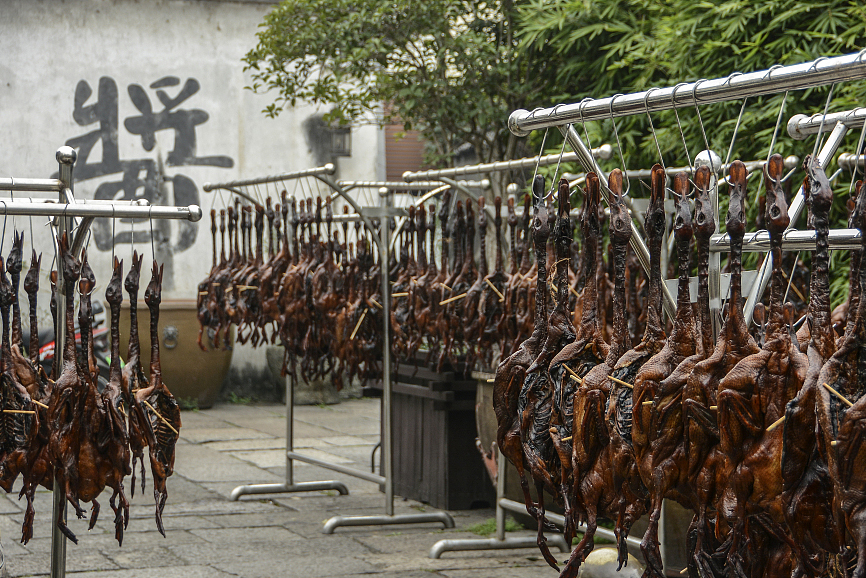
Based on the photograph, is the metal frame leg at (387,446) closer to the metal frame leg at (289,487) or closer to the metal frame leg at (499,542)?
the metal frame leg at (499,542)

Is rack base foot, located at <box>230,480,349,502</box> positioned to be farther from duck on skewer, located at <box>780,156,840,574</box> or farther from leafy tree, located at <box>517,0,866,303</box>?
duck on skewer, located at <box>780,156,840,574</box>

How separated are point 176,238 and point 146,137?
1.27 m

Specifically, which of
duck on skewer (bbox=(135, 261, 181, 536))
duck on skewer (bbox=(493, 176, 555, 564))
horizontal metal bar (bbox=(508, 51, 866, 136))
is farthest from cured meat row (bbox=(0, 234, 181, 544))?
horizontal metal bar (bbox=(508, 51, 866, 136))

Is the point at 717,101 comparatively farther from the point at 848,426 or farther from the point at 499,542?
the point at 499,542

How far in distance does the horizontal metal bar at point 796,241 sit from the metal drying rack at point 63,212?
189 centimetres

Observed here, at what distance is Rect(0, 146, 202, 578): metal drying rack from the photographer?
12.3 ft

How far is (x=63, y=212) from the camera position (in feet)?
12.3

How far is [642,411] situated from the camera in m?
2.66

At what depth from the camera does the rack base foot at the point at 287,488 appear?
767cm

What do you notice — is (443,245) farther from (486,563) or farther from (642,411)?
(642,411)

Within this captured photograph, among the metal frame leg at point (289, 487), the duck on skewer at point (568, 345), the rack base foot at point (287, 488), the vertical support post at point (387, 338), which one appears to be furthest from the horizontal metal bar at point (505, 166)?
the rack base foot at point (287, 488)

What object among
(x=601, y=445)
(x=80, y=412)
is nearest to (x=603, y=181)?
(x=601, y=445)

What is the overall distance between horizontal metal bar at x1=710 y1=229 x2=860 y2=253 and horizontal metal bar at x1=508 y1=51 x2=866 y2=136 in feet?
1.32

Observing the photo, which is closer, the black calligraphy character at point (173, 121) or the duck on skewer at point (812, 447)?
the duck on skewer at point (812, 447)
